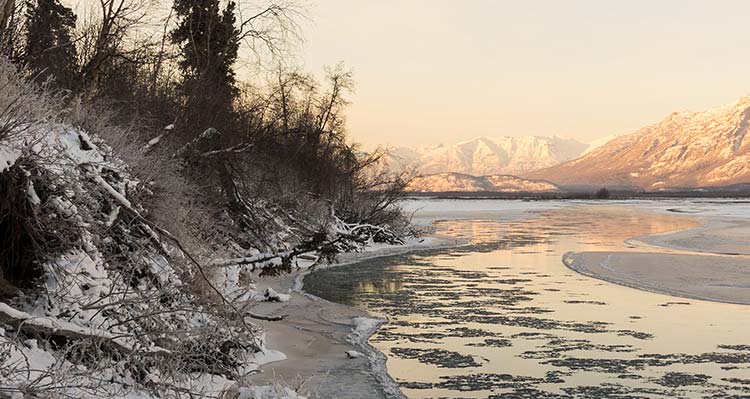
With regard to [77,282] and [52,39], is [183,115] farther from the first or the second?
[77,282]

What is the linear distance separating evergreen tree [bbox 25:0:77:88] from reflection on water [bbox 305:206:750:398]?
7928 mm

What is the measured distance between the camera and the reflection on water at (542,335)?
1099cm

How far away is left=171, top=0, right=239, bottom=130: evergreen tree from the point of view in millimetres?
18031

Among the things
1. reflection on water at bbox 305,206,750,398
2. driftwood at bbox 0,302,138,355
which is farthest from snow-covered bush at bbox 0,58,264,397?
reflection on water at bbox 305,206,750,398

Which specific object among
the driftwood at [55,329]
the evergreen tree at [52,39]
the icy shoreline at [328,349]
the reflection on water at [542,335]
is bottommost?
the icy shoreline at [328,349]

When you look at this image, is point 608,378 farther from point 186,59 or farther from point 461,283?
point 186,59

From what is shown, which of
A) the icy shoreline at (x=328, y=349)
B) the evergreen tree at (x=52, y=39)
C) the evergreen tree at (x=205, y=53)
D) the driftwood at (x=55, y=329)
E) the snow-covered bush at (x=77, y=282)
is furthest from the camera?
the evergreen tree at (x=205, y=53)

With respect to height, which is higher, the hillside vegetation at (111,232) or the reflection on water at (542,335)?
the hillside vegetation at (111,232)

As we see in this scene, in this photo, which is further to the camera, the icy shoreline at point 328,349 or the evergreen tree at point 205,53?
the evergreen tree at point 205,53

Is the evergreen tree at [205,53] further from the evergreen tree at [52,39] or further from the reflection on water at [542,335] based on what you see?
the reflection on water at [542,335]

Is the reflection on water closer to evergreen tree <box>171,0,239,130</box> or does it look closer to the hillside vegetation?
the hillside vegetation

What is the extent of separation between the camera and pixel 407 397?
10375 millimetres

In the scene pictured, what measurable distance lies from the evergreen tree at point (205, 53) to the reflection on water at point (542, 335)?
207 inches

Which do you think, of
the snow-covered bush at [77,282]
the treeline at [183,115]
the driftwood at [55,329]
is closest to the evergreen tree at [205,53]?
the treeline at [183,115]
